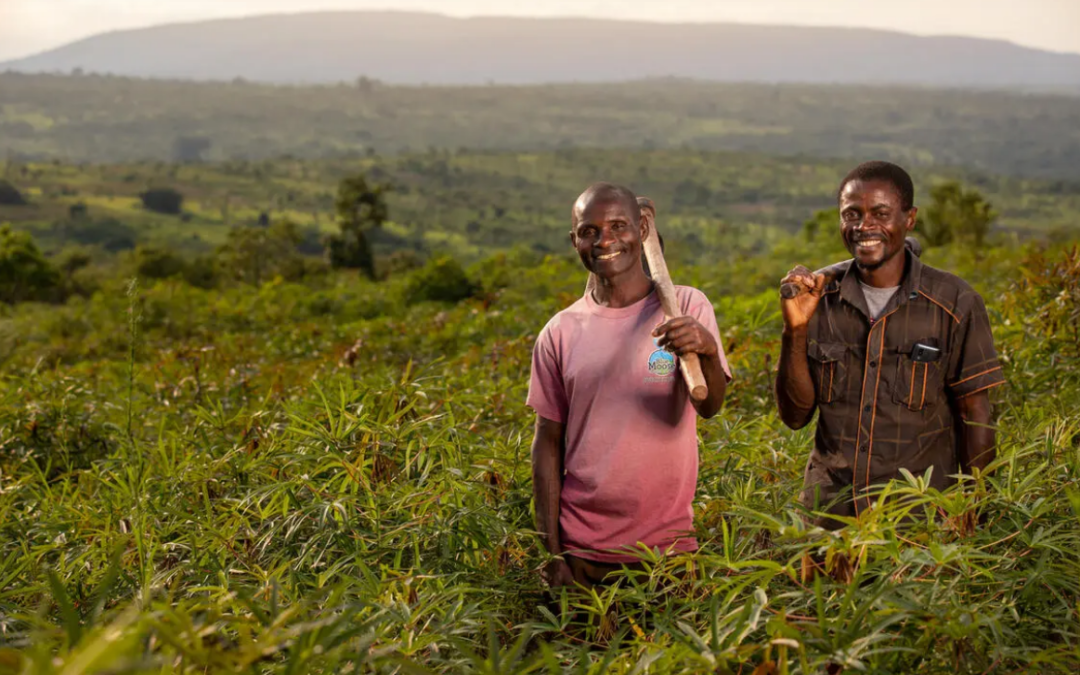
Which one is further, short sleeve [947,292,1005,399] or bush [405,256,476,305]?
bush [405,256,476,305]

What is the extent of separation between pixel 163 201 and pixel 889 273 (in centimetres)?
8636

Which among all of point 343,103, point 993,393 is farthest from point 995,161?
point 993,393

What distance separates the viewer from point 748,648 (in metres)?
1.38

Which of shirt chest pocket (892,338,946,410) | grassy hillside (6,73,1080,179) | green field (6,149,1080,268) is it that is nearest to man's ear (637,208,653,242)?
shirt chest pocket (892,338,946,410)

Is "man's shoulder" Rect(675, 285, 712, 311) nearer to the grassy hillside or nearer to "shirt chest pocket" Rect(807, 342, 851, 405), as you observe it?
"shirt chest pocket" Rect(807, 342, 851, 405)

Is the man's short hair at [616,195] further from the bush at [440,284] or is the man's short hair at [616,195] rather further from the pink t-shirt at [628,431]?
the bush at [440,284]

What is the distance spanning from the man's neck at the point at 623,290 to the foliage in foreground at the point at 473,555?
1.66 feet

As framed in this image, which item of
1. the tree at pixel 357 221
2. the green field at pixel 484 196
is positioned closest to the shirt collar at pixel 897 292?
the tree at pixel 357 221

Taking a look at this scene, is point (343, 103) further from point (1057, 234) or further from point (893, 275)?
point (893, 275)

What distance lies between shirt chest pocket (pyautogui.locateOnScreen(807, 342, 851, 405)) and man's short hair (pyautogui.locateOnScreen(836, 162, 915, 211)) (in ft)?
1.11

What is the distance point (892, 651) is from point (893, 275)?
1.05m

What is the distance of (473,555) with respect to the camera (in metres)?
2.28

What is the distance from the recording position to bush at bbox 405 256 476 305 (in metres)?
19.3

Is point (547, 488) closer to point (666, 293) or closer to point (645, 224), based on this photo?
point (666, 293)
